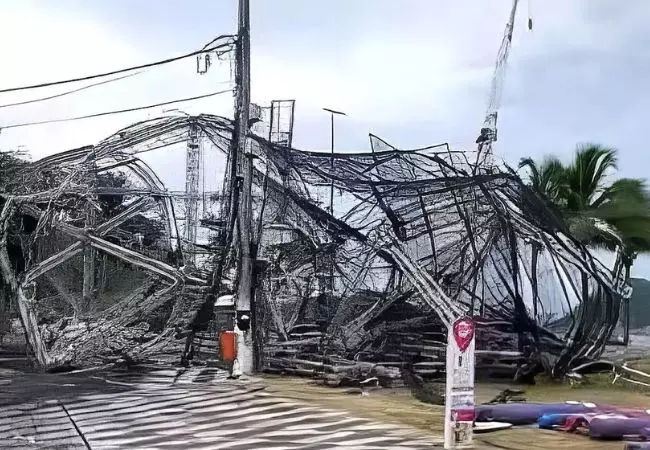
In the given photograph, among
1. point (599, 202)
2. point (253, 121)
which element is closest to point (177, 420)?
point (253, 121)

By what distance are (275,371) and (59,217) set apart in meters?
6.16

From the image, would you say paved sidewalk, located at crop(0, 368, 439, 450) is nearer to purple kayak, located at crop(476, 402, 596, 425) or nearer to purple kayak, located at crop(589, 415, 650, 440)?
purple kayak, located at crop(476, 402, 596, 425)

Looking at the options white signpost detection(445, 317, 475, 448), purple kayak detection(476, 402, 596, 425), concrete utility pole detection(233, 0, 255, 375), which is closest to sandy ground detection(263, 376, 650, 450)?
white signpost detection(445, 317, 475, 448)

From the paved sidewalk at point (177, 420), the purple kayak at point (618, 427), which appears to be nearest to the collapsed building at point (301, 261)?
the paved sidewalk at point (177, 420)

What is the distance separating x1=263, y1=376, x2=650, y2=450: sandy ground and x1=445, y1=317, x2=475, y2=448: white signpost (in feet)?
1.25

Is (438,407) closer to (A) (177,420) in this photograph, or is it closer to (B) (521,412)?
(B) (521,412)

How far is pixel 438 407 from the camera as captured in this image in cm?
1460

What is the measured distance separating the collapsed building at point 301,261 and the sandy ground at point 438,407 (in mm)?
919

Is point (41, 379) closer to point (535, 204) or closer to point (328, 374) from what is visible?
point (328, 374)

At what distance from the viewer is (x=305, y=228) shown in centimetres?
1838

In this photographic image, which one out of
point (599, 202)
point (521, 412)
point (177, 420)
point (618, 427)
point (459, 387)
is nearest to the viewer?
point (459, 387)

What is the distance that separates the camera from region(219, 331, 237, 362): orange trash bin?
695 inches

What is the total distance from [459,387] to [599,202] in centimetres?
→ 1368

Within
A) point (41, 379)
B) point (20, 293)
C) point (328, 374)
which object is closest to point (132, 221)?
point (20, 293)
